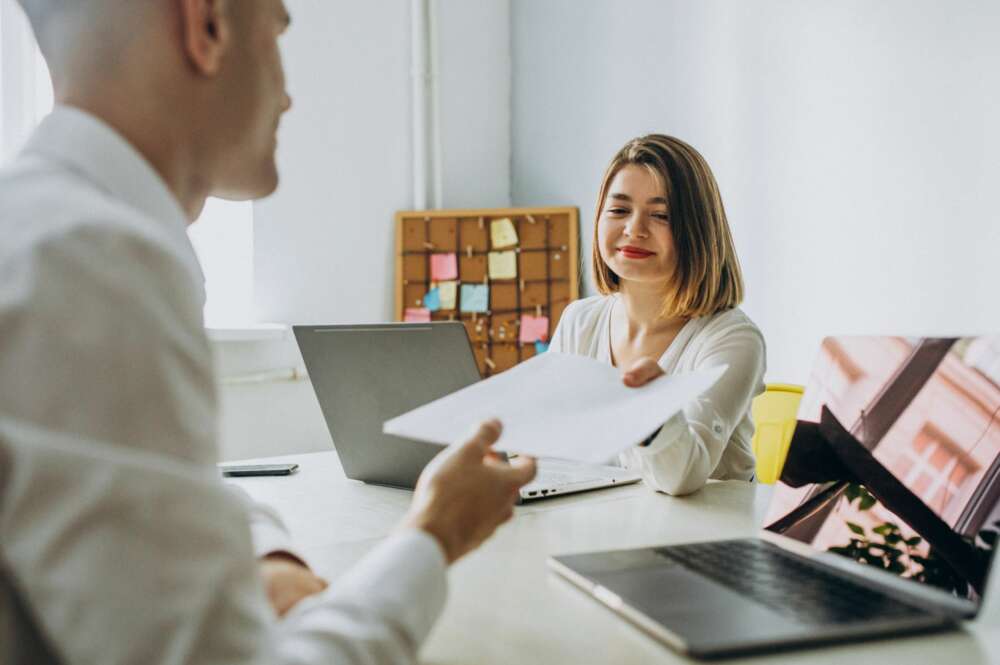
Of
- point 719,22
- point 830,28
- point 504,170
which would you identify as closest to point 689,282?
point 830,28

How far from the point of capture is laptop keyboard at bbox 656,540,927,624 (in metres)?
0.72

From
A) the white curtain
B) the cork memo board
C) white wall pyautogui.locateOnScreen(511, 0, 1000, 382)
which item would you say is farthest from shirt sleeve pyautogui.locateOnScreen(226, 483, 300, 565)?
the cork memo board

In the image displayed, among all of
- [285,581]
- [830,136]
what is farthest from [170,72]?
[830,136]

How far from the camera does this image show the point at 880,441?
36.1 inches

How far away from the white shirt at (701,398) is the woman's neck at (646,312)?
6 centimetres

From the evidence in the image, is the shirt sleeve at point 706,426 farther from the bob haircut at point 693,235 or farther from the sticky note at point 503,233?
the sticky note at point 503,233

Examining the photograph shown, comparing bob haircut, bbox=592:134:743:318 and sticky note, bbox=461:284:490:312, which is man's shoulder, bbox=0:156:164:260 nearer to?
bob haircut, bbox=592:134:743:318

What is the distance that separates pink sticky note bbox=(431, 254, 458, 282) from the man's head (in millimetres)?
2478

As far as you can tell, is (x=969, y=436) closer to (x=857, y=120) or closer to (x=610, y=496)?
(x=610, y=496)

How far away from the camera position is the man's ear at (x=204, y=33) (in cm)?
61

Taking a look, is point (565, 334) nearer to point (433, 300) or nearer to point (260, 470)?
point (260, 470)

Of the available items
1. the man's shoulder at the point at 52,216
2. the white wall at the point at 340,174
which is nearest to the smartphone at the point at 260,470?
the man's shoulder at the point at 52,216

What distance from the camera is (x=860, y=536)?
889mm

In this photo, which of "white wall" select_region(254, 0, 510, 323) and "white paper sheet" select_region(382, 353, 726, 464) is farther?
"white wall" select_region(254, 0, 510, 323)
